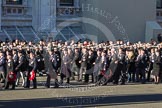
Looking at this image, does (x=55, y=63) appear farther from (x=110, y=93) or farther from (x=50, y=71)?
Result: (x=110, y=93)

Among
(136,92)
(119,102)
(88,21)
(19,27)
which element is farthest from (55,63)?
(88,21)

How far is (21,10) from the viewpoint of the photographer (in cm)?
3697

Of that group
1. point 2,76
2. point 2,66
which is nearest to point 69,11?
point 2,76

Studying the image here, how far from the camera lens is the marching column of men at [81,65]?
22.3m

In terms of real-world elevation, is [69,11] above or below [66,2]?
below

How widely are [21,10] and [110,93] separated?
17957 mm

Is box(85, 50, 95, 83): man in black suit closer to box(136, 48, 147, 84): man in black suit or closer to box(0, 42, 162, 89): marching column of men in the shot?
box(0, 42, 162, 89): marching column of men

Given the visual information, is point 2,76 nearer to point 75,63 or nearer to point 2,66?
point 2,66

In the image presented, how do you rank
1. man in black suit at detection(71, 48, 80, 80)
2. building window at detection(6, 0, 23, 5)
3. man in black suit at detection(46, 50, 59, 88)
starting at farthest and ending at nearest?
building window at detection(6, 0, 23, 5)
man in black suit at detection(71, 48, 80, 80)
man in black suit at detection(46, 50, 59, 88)

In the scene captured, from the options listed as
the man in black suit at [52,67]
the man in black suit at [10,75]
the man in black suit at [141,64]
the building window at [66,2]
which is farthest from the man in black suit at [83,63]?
the building window at [66,2]

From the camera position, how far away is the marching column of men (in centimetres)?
2230

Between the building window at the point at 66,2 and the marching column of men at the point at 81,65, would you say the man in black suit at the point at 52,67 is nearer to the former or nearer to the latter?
the marching column of men at the point at 81,65

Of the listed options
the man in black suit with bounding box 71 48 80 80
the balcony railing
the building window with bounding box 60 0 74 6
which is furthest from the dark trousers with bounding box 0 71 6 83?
the building window with bounding box 60 0 74 6

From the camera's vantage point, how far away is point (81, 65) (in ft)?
81.7
